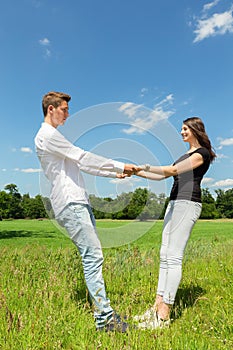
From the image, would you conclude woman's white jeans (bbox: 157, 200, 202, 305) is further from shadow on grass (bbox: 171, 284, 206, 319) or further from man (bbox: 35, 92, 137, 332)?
man (bbox: 35, 92, 137, 332)

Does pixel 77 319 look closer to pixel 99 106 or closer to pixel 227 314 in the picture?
pixel 227 314

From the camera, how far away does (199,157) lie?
12.0 feet

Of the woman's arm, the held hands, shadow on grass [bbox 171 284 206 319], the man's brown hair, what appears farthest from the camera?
shadow on grass [bbox 171 284 206 319]

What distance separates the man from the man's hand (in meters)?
0.38

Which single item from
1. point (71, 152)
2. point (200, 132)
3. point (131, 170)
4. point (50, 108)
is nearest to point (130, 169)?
point (131, 170)

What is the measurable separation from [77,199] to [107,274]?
8.06 ft

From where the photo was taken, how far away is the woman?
3672 millimetres

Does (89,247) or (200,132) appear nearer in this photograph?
(89,247)

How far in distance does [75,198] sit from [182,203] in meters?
1.16

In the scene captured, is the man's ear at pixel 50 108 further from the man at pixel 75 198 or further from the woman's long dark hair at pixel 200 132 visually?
the woman's long dark hair at pixel 200 132

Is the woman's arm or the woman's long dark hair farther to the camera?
the woman's long dark hair

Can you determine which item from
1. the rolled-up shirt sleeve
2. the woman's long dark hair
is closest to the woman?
the woman's long dark hair

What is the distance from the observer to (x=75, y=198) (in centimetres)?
325

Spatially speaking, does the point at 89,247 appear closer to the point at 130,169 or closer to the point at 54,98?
the point at 130,169
